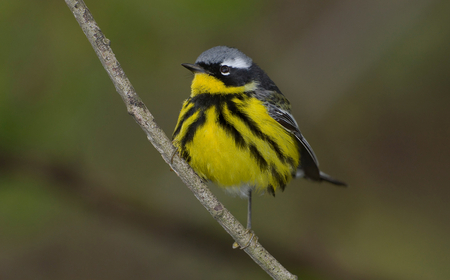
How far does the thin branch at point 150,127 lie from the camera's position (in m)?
2.06

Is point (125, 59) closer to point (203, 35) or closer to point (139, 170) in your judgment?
point (203, 35)

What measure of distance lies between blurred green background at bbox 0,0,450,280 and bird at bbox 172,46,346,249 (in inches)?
36.8

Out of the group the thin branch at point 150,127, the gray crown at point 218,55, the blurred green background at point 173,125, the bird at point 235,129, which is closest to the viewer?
the thin branch at point 150,127

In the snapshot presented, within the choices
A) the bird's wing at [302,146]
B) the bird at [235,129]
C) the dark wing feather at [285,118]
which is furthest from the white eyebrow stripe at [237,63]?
the bird's wing at [302,146]

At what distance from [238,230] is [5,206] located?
2.20 m

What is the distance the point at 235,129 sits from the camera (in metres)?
2.65

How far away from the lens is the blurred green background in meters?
3.57

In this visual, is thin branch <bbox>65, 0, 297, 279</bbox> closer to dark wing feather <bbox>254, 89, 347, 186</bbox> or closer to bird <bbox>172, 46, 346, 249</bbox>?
bird <bbox>172, 46, 346, 249</bbox>

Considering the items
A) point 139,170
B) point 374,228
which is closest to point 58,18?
point 139,170

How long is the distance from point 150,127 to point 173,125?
2063 mm

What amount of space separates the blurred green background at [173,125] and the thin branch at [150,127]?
1.49m

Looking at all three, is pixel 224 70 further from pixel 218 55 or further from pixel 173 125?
pixel 173 125

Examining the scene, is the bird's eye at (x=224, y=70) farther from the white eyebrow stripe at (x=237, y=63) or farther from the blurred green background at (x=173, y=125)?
the blurred green background at (x=173, y=125)

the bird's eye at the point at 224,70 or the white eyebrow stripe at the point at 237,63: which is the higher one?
the white eyebrow stripe at the point at 237,63
